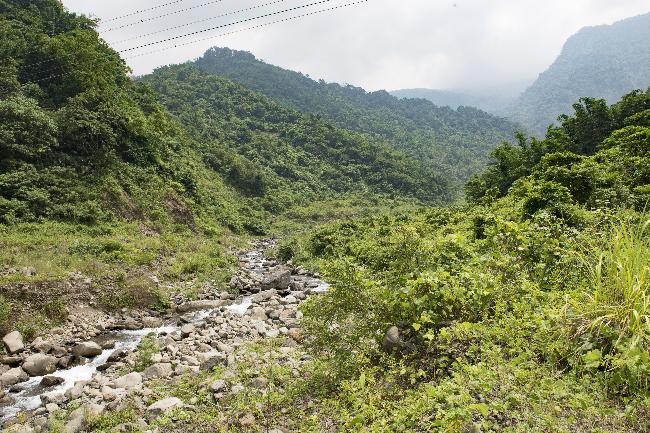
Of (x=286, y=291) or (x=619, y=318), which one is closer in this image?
(x=619, y=318)

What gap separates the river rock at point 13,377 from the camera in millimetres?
9456

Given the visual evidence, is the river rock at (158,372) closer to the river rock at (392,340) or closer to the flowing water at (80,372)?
the flowing water at (80,372)

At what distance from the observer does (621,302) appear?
14.1ft

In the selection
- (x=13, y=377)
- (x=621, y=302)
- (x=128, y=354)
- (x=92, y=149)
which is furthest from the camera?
(x=92, y=149)

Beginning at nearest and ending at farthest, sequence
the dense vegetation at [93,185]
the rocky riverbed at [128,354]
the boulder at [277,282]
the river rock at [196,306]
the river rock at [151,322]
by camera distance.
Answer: the rocky riverbed at [128,354] < the river rock at [151,322] < the river rock at [196,306] < the dense vegetation at [93,185] < the boulder at [277,282]

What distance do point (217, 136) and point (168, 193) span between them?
36.6 meters

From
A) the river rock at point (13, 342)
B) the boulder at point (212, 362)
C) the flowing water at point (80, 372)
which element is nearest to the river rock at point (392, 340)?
the boulder at point (212, 362)

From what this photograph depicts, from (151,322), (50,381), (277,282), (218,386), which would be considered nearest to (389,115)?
(277,282)

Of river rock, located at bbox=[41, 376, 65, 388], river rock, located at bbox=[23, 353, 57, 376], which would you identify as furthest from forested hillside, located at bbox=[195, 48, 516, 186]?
river rock, located at bbox=[41, 376, 65, 388]

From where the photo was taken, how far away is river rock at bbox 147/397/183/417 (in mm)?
6440

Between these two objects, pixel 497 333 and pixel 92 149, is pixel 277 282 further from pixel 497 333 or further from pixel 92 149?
pixel 92 149

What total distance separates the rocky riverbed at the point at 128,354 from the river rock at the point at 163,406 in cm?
2

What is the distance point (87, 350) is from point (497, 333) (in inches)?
428

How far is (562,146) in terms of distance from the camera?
80.9 ft
